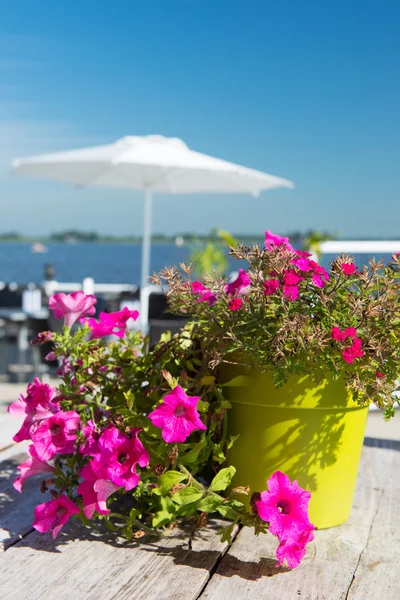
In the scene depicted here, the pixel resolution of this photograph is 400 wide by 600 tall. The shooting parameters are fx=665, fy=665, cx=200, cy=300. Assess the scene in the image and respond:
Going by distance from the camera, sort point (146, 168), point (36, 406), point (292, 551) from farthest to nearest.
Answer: point (146, 168), point (36, 406), point (292, 551)

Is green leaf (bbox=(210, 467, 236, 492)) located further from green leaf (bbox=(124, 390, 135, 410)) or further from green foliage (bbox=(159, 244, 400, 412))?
green leaf (bbox=(124, 390, 135, 410))

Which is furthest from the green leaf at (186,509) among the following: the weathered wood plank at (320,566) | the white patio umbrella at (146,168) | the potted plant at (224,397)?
the white patio umbrella at (146,168)

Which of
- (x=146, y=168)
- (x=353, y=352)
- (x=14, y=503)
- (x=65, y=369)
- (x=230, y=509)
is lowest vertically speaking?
(x=14, y=503)

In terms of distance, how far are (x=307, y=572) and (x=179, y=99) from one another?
133311 mm

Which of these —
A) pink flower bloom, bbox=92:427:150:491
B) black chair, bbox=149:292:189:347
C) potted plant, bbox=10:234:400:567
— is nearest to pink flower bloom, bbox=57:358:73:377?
potted plant, bbox=10:234:400:567

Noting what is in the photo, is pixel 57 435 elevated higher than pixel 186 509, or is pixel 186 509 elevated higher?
pixel 57 435

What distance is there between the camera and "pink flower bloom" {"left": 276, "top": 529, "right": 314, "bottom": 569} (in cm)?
113

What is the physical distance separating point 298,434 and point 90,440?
40 cm

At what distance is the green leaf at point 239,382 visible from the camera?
1.32m

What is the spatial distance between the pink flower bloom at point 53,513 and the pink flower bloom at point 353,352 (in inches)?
22.6

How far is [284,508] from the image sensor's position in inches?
47.1

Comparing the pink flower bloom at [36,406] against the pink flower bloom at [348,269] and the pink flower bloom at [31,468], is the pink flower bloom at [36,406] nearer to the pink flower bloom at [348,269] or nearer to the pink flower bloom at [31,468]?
the pink flower bloom at [31,468]

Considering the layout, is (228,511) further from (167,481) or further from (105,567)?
(105,567)

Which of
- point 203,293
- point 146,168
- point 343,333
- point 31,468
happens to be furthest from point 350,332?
point 146,168
